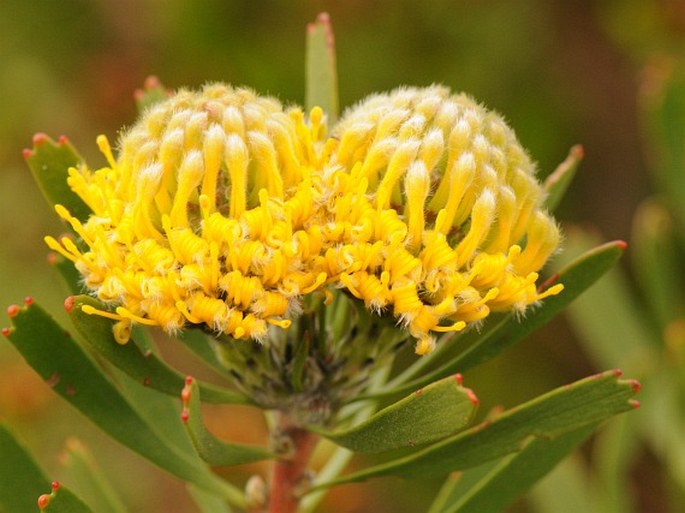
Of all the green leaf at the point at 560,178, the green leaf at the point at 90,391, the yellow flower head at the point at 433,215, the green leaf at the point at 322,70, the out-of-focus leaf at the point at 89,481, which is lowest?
the out-of-focus leaf at the point at 89,481

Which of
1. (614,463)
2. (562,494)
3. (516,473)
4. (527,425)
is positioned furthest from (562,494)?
(527,425)

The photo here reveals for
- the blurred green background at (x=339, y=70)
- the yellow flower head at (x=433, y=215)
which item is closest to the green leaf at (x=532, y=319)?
the yellow flower head at (x=433, y=215)

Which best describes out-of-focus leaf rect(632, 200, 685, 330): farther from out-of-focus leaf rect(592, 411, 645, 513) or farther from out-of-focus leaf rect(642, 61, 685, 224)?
out-of-focus leaf rect(592, 411, 645, 513)

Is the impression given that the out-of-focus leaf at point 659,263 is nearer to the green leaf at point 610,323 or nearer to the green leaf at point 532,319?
the green leaf at point 610,323

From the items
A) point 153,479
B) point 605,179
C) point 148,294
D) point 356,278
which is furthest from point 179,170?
point 605,179

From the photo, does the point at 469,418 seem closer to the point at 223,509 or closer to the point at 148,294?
the point at 148,294

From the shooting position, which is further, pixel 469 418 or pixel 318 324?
pixel 318 324
